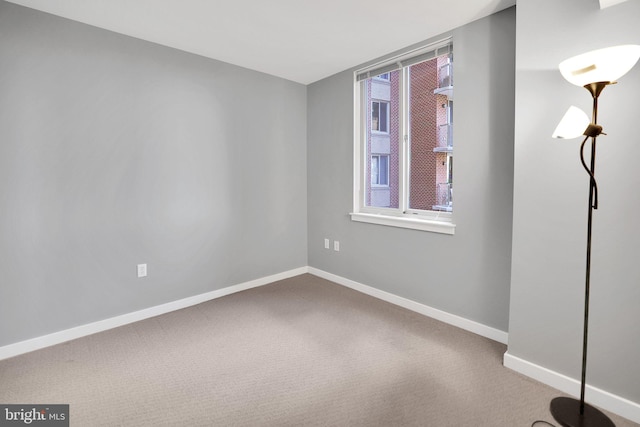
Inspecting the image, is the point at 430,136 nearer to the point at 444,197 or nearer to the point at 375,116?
the point at 444,197

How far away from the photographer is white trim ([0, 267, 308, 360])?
215cm

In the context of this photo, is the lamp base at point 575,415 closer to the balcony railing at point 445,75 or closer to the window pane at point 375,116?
the balcony railing at point 445,75

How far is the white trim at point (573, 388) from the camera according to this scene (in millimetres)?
1572

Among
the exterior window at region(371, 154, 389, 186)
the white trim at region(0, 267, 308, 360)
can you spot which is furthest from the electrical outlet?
the exterior window at region(371, 154, 389, 186)

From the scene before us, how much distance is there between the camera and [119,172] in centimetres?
252

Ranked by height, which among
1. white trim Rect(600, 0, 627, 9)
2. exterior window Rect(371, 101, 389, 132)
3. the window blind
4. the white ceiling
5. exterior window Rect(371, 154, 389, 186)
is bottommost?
exterior window Rect(371, 154, 389, 186)

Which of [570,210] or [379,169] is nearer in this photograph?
[570,210]

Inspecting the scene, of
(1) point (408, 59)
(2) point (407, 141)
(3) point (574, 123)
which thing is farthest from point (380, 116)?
(3) point (574, 123)

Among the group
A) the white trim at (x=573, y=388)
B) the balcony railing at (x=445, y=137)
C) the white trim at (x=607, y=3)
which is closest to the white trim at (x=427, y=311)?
the white trim at (x=573, y=388)

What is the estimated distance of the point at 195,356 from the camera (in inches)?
84.0

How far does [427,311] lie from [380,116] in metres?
1.95

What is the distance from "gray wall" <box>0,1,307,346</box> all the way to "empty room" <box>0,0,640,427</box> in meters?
0.02

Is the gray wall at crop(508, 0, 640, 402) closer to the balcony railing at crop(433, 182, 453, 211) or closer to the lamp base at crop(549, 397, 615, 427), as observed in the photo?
the lamp base at crop(549, 397, 615, 427)

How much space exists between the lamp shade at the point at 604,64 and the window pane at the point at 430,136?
120cm
